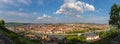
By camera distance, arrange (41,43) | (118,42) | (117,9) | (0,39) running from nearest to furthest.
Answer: (0,39) → (118,42) → (41,43) → (117,9)

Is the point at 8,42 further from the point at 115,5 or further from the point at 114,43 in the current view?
the point at 115,5

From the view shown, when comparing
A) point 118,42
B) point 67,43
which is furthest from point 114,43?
point 67,43

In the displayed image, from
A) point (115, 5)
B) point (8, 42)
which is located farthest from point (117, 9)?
point (8, 42)

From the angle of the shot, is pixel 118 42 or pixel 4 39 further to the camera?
pixel 118 42

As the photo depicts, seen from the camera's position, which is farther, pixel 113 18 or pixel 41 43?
pixel 113 18

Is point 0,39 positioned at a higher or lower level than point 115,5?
lower

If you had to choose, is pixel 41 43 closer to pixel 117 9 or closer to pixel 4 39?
pixel 4 39

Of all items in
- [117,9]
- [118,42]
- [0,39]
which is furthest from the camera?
[117,9]

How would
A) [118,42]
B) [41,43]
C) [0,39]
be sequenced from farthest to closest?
[41,43] < [118,42] < [0,39]

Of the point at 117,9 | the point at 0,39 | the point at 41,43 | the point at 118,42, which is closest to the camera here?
the point at 0,39
